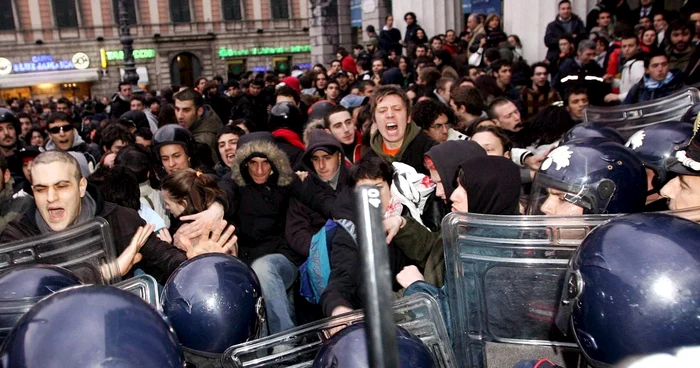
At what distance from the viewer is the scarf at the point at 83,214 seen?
Answer: 3.09 m

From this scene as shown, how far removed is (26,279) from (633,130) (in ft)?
12.1

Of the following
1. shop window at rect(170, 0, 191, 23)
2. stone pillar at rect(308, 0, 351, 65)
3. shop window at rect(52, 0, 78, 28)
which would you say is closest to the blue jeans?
stone pillar at rect(308, 0, 351, 65)

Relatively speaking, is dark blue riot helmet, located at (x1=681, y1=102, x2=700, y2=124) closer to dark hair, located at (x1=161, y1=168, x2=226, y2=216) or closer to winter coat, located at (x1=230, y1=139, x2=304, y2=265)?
winter coat, located at (x1=230, y1=139, x2=304, y2=265)

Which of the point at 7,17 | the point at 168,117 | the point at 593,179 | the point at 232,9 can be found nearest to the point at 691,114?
the point at 593,179

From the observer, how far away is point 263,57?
147 ft

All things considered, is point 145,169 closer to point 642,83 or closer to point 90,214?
point 90,214

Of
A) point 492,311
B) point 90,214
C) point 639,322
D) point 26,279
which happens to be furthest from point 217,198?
point 639,322

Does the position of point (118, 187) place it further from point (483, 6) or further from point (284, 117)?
point (483, 6)

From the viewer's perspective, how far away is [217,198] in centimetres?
369

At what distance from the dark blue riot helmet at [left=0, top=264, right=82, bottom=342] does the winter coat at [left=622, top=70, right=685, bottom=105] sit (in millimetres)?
5476

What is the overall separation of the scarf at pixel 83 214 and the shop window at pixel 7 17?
4066cm

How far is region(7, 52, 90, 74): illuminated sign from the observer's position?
121ft

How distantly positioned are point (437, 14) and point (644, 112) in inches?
428

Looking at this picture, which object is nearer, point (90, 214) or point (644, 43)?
point (90, 214)
